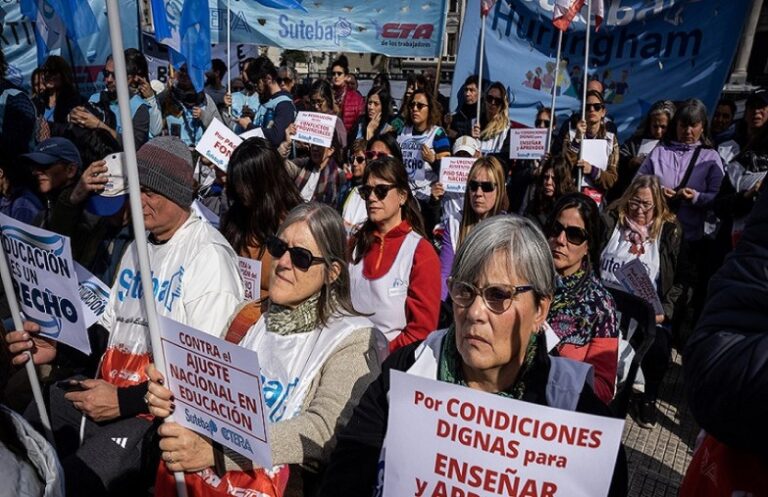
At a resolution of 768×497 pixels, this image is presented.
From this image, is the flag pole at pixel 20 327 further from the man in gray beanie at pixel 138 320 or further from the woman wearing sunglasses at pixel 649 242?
the woman wearing sunglasses at pixel 649 242

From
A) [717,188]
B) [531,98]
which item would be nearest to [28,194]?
[717,188]

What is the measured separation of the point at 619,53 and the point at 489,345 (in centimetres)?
617

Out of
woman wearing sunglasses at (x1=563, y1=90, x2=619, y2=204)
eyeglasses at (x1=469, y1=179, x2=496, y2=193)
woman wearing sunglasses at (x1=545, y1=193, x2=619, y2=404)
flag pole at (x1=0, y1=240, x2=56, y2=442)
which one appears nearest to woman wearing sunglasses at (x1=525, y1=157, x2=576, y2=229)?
woman wearing sunglasses at (x1=563, y1=90, x2=619, y2=204)

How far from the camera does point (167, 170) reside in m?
2.52

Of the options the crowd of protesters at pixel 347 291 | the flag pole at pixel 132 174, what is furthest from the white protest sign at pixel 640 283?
the flag pole at pixel 132 174

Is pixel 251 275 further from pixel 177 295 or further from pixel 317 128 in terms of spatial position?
pixel 317 128

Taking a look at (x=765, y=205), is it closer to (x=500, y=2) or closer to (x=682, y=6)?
(x=682, y=6)

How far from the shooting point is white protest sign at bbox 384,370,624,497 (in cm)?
Answer: 127

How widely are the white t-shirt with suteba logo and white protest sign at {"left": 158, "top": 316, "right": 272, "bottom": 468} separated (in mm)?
500

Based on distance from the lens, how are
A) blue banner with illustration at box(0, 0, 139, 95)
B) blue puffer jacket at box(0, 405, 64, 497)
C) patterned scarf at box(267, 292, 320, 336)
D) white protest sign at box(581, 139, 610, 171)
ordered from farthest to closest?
blue banner with illustration at box(0, 0, 139, 95)
white protest sign at box(581, 139, 610, 171)
patterned scarf at box(267, 292, 320, 336)
blue puffer jacket at box(0, 405, 64, 497)

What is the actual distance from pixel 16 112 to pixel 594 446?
5.08 meters

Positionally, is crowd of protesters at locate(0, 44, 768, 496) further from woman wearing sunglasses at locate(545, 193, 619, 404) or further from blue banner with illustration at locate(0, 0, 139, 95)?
blue banner with illustration at locate(0, 0, 139, 95)

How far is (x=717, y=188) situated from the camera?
5.00 meters

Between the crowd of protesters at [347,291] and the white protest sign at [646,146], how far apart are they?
14 cm
